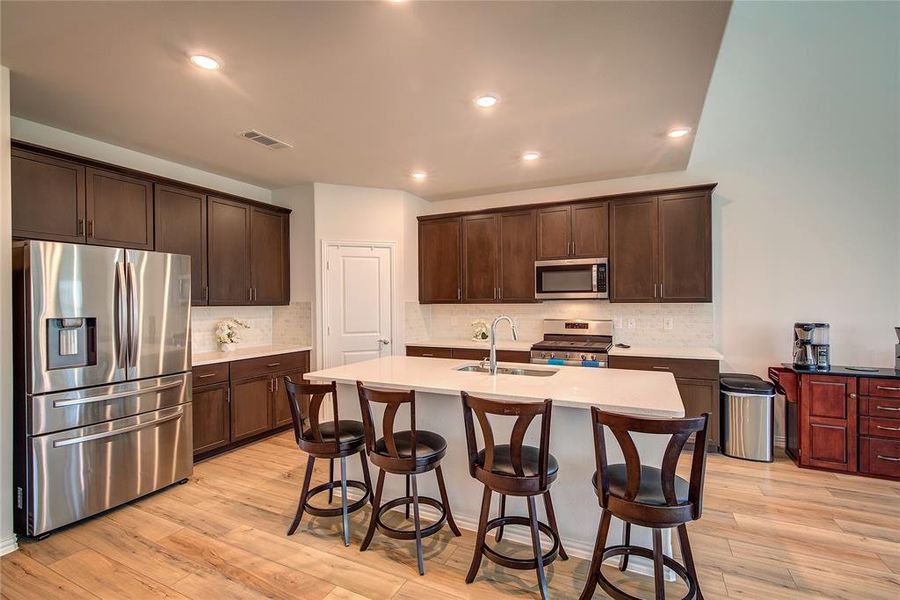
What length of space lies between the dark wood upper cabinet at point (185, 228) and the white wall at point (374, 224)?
1145 millimetres

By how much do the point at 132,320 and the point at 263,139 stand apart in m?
1.72

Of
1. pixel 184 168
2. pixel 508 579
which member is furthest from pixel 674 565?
pixel 184 168

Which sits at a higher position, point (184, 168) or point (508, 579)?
point (184, 168)

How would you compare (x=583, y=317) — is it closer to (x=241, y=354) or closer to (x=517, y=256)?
(x=517, y=256)

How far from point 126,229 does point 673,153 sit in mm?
4804

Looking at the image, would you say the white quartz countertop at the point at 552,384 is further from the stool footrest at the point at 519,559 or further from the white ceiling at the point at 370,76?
the white ceiling at the point at 370,76

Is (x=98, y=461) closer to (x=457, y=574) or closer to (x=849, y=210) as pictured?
(x=457, y=574)

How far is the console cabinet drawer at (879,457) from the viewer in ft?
10.8

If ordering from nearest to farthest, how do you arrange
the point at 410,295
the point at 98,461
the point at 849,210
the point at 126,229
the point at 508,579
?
the point at 508,579 < the point at 98,461 < the point at 126,229 < the point at 849,210 < the point at 410,295

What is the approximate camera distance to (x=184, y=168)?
166 inches

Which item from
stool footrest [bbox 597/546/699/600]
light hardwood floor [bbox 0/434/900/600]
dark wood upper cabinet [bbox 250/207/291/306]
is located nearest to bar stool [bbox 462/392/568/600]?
light hardwood floor [bbox 0/434/900/600]

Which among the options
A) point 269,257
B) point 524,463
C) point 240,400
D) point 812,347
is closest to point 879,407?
point 812,347

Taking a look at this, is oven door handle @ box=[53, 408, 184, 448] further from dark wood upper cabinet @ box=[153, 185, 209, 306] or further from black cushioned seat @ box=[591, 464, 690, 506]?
black cushioned seat @ box=[591, 464, 690, 506]

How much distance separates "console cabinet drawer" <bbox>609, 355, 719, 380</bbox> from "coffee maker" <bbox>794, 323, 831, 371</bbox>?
0.66 metres
